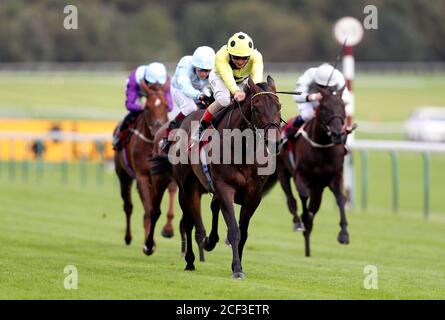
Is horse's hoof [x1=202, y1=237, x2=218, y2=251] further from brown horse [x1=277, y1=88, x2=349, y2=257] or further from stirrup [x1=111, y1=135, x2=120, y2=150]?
stirrup [x1=111, y1=135, x2=120, y2=150]

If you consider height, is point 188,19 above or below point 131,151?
above

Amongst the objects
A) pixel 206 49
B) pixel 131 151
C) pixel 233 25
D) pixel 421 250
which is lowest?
pixel 421 250

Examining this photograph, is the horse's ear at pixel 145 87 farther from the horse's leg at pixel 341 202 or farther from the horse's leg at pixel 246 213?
the horse's leg at pixel 246 213

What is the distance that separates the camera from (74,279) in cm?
870

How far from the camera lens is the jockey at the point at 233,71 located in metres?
9.26

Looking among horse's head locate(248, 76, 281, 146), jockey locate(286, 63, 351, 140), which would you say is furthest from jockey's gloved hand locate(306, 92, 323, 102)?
horse's head locate(248, 76, 281, 146)

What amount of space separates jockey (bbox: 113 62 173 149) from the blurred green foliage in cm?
4366

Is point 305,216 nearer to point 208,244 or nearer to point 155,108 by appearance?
point 155,108

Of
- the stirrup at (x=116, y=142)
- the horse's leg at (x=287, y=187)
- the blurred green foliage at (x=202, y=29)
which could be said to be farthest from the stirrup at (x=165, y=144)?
the blurred green foliage at (x=202, y=29)

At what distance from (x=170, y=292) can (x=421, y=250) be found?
6101mm
